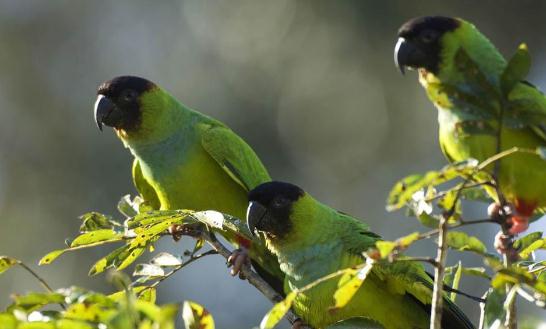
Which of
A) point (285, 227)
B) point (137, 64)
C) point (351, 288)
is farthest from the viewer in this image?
point (137, 64)

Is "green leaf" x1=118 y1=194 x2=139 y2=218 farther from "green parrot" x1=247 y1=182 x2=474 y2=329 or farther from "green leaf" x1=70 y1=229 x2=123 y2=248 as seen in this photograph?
"green leaf" x1=70 y1=229 x2=123 y2=248

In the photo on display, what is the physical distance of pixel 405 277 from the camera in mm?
3059

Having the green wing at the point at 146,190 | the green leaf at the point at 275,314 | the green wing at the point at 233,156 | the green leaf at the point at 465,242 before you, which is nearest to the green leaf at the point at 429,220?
the green leaf at the point at 465,242

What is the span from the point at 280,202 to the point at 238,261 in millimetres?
306

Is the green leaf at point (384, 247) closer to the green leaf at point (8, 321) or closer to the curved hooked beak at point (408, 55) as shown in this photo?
the green leaf at point (8, 321)

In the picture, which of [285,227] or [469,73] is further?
[285,227]

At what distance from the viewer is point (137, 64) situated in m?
13.9

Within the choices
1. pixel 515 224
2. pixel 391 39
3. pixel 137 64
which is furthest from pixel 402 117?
pixel 515 224

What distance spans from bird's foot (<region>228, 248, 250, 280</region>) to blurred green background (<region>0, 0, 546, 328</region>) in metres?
6.95

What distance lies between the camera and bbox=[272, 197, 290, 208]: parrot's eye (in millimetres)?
4008

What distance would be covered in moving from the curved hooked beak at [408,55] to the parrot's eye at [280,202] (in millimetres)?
721

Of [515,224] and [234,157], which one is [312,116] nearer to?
[234,157]

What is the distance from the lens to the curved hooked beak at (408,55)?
12.5 ft

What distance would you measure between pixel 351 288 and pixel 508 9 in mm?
10275
